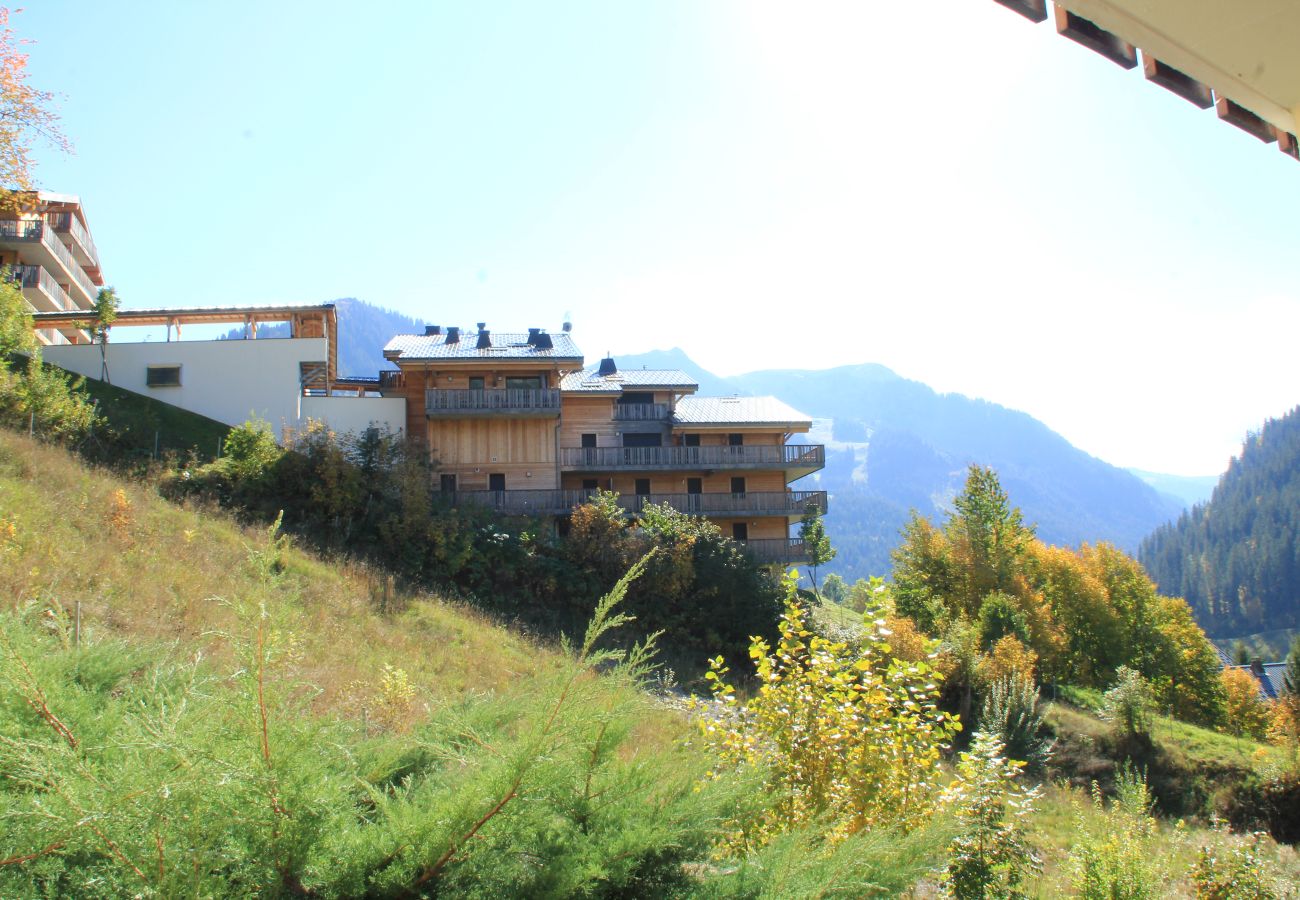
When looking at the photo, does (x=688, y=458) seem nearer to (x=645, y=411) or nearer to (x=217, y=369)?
(x=645, y=411)

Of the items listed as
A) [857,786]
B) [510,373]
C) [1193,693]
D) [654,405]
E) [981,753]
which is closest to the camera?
[857,786]

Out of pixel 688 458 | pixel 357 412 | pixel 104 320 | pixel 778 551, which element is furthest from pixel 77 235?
pixel 778 551

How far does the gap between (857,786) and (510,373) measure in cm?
2922

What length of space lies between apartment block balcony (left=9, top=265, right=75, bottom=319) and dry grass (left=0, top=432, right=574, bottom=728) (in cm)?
2706

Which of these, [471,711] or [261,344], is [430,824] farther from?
[261,344]

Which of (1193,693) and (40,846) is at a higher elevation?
(40,846)

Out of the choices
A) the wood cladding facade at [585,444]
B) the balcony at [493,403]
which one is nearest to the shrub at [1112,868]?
the wood cladding facade at [585,444]

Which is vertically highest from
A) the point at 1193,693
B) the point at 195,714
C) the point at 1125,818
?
the point at 195,714

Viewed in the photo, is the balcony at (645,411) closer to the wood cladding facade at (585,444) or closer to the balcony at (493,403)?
the wood cladding facade at (585,444)

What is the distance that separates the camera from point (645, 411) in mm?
37188

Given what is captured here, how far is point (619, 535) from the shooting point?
1017 inches

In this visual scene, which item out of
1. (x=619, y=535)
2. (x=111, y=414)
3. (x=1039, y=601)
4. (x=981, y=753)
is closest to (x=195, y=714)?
(x=981, y=753)

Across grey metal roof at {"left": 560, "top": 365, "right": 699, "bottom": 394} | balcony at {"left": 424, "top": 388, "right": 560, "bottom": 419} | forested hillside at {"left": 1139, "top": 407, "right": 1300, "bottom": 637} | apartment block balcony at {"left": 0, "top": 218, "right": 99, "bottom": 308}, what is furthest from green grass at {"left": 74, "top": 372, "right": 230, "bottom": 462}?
forested hillside at {"left": 1139, "top": 407, "right": 1300, "bottom": 637}

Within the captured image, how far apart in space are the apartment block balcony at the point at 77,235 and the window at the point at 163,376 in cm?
2248
